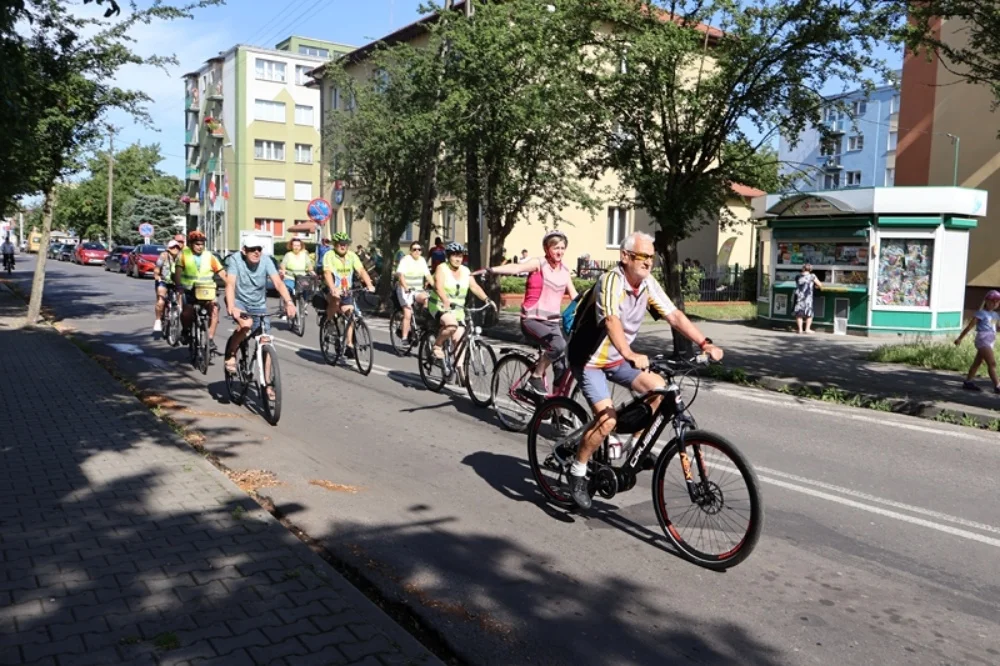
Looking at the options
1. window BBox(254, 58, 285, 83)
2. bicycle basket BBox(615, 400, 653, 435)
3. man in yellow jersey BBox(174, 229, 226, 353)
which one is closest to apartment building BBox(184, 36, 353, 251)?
window BBox(254, 58, 285, 83)

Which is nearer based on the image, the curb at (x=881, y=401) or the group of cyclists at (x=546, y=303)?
the group of cyclists at (x=546, y=303)

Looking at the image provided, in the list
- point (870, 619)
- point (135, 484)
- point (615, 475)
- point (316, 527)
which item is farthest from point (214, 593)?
point (870, 619)

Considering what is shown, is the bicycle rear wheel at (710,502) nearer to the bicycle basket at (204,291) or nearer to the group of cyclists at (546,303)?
the group of cyclists at (546,303)

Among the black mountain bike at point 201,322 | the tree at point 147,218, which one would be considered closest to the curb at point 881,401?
the black mountain bike at point 201,322

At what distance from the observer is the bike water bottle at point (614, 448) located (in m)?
5.35

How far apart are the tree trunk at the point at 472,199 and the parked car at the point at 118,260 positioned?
30.4m

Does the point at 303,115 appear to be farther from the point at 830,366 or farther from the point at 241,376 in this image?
the point at 241,376

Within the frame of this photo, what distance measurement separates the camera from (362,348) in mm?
11742

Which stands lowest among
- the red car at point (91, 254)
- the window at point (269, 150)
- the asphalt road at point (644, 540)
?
the asphalt road at point (644, 540)

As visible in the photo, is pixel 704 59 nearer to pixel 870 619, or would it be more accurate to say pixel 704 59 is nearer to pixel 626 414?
pixel 626 414

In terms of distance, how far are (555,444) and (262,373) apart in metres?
3.98

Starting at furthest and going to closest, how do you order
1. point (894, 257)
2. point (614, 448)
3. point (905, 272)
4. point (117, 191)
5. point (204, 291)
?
point (117, 191) → point (894, 257) → point (905, 272) → point (204, 291) → point (614, 448)

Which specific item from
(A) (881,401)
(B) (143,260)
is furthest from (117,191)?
(A) (881,401)

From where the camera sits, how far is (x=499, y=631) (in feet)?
12.9
